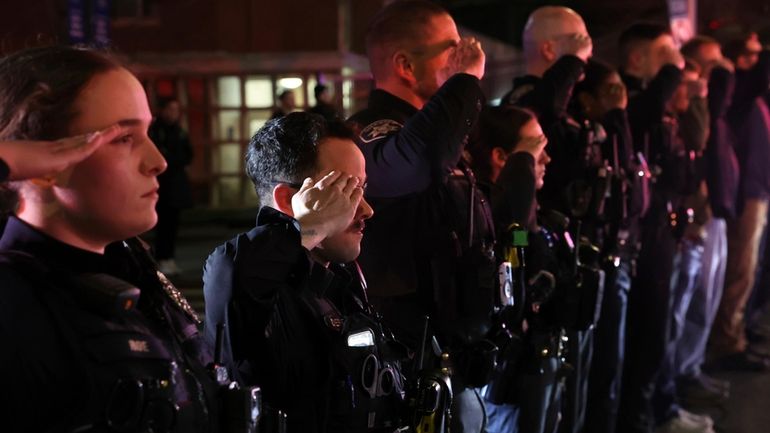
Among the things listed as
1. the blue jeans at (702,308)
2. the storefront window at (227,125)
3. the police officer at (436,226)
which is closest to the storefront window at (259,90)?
the storefront window at (227,125)

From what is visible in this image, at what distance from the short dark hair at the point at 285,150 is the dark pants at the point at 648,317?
3555 millimetres

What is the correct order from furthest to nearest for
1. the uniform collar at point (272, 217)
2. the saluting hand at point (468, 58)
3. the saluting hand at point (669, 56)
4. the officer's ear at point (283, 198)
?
the saluting hand at point (669, 56) → the saluting hand at point (468, 58) → the officer's ear at point (283, 198) → the uniform collar at point (272, 217)

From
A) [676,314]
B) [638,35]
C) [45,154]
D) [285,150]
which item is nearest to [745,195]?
[676,314]

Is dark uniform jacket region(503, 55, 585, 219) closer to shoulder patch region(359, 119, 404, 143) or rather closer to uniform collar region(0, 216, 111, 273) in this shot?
shoulder patch region(359, 119, 404, 143)

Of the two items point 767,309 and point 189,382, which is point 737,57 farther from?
point 189,382

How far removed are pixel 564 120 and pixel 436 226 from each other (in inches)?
67.9

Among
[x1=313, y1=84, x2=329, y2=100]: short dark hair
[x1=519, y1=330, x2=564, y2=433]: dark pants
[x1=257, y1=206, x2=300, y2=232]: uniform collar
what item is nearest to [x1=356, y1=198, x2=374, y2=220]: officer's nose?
[x1=257, y1=206, x2=300, y2=232]: uniform collar

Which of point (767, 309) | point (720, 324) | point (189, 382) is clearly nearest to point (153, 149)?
point (189, 382)

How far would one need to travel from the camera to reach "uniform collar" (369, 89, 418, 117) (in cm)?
360

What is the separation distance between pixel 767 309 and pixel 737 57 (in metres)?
2.52

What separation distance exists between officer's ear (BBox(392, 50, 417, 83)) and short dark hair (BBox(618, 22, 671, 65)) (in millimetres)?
2661

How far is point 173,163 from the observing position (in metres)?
10.3

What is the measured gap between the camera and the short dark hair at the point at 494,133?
13.5 feet

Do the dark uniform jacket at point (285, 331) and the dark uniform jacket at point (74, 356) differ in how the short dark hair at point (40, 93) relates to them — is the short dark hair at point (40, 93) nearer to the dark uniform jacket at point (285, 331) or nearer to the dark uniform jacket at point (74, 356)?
the dark uniform jacket at point (74, 356)
